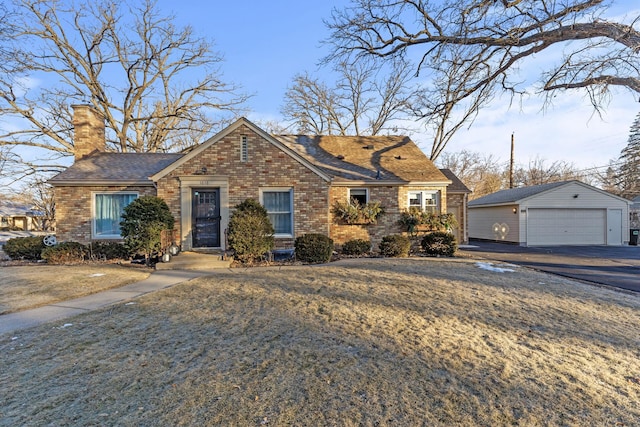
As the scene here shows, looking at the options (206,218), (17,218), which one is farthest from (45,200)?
(206,218)

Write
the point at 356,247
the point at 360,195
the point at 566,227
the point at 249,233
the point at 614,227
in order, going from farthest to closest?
the point at 614,227
the point at 566,227
the point at 360,195
the point at 356,247
the point at 249,233

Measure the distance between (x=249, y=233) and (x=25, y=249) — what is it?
8036mm

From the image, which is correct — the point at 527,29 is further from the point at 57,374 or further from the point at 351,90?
the point at 351,90

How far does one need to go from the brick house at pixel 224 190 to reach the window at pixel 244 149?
0.11ft

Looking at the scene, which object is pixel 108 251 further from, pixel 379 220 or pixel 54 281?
pixel 379 220

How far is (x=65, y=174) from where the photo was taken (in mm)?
12070

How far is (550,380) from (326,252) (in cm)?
777

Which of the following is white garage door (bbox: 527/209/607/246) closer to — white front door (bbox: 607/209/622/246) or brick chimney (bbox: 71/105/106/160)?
white front door (bbox: 607/209/622/246)

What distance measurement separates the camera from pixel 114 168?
512 inches

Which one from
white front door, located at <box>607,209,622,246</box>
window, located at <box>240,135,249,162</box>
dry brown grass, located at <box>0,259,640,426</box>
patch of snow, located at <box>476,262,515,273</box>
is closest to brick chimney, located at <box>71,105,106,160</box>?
window, located at <box>240,135,249,162</box>

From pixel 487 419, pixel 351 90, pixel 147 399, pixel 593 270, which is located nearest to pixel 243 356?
pixel 147 399

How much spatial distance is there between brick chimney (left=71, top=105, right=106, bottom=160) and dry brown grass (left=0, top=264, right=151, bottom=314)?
6.18 metres

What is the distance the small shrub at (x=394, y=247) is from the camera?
11953 millimetres

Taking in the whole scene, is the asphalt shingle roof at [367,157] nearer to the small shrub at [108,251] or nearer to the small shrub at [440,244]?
the small shrub at [440,244]
